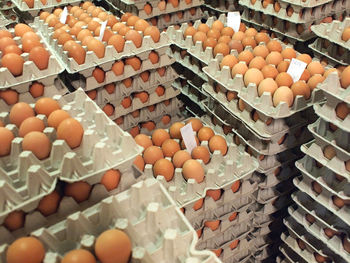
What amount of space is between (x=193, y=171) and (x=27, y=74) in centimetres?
91

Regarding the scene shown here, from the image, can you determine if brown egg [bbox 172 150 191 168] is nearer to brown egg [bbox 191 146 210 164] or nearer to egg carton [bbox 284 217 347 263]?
brown egg [bbox 191 146 210 164]

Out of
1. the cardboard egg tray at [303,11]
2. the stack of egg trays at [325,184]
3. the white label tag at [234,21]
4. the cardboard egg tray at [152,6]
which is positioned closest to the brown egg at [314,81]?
the stack of egg trays at [325,184]

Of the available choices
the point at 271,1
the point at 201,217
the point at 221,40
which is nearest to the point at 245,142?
the point at 201,217

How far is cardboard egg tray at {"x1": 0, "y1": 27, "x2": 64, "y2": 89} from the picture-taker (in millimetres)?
1646

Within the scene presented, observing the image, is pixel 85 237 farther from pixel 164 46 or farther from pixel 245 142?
pixel 164 46

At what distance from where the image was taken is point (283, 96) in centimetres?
184

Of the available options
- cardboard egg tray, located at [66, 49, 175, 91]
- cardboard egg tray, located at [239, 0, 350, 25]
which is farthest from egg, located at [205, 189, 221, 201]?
cardboard egg tray, located at [239, 0, 350, 25]

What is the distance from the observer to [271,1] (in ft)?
9.61

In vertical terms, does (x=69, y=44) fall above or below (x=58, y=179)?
above

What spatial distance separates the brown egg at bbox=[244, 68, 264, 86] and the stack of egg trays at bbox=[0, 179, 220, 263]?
95 cm

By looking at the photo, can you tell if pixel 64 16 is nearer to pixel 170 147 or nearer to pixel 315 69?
pixel 170 147

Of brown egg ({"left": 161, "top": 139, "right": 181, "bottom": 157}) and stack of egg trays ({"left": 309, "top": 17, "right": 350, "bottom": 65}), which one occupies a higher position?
stack of egg trays ({"left": 309, "top": 17, "right": 350, "bottom": 65})

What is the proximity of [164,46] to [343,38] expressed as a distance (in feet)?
3.77

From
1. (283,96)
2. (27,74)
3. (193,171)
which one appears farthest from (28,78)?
(283,96)
